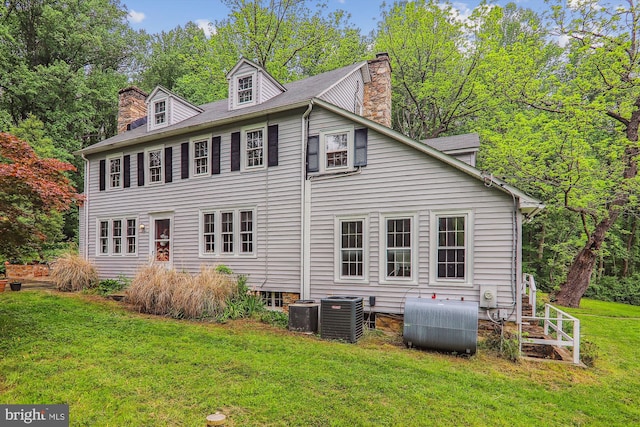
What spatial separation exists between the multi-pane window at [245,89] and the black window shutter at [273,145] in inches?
84.7

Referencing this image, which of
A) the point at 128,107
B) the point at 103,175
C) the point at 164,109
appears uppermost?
the point at 128,107

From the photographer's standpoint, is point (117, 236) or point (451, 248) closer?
A: point (451, 248)

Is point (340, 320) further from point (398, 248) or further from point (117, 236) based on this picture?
point (117, 236)

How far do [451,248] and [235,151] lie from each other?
661 centimetres

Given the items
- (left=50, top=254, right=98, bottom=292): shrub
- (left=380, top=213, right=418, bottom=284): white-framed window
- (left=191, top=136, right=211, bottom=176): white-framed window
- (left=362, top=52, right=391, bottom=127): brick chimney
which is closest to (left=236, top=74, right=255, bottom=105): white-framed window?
(left=191, top=136, right=211, bottom=176): white-framed window

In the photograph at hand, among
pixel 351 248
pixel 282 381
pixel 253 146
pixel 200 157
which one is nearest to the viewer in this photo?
pixel 282 381

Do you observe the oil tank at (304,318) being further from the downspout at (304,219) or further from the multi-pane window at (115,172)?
the multi-pane window at (115,172)

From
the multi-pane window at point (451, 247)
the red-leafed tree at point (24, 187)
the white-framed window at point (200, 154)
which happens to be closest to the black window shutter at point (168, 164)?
the white-framed window at point (200, 154)

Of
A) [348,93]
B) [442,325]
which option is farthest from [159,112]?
[442,325]

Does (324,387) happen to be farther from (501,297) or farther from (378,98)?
(378,98)

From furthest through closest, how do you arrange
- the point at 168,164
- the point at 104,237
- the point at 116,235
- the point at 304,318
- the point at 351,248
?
the point at 104,237 → the point at 116,235 → the point at 168,164 → the point at 351,248 → the point at 304,318

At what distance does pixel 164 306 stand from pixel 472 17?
19.7 m

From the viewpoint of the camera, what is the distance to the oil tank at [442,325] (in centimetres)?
602

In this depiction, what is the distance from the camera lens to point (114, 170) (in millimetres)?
12914
